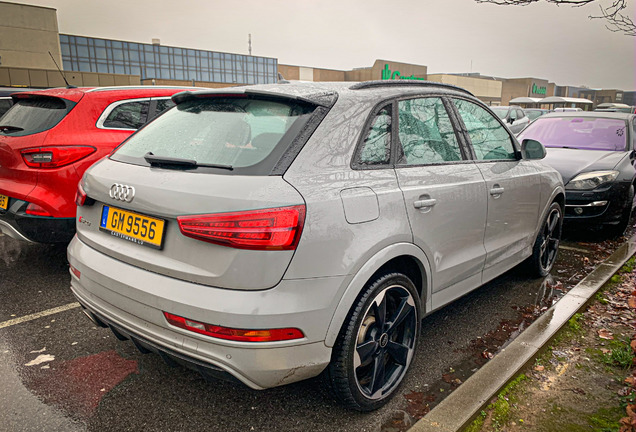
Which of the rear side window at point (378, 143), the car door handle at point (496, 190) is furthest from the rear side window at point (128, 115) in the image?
the car door handle at point (496, 190)

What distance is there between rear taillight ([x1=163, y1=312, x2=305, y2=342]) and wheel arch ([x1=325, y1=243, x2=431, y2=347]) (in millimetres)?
199

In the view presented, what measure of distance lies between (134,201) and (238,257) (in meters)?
0.70

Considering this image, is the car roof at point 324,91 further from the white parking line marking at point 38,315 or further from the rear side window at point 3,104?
the rear side window at point 3,104

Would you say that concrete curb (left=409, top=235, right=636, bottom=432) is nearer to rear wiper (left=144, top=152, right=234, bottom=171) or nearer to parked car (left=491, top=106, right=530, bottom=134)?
rear wiper (left=144, top=152, right=234, bottom=171)

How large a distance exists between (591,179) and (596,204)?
13.0 inches

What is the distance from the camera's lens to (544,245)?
15.2ft

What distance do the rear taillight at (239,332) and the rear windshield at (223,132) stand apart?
73 cm

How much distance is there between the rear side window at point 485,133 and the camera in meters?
3.45

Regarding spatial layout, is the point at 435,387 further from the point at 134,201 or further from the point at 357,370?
the point at 134,201

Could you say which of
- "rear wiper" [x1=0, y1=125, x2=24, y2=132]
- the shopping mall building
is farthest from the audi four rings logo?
the shopping mall building

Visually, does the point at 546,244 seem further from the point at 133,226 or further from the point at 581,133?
the point at 133,226

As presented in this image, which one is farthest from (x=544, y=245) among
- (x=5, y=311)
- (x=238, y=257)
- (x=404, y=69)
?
(x=404, y=69)

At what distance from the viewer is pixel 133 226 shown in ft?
7.71

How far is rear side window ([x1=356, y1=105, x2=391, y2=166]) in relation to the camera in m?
2.48
